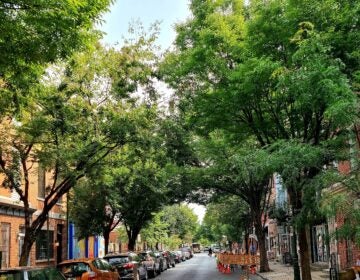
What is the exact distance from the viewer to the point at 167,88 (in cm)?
2084

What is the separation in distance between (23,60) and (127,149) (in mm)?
11713

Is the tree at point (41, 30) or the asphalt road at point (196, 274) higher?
the tree at point (41, 30)

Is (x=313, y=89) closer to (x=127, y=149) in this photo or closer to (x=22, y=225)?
(x=127, y=149)

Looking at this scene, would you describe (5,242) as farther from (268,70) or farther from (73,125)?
(268,70)

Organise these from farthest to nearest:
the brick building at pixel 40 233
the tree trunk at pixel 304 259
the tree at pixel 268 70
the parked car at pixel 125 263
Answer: the brick building at pixel 40 233 < the parked car at pixel 125 263 < the tree trunk at pixel 304 259 < the tree at pixel 268 70

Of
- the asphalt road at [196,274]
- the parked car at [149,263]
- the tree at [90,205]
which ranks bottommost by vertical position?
the asphalt road at [196,274]

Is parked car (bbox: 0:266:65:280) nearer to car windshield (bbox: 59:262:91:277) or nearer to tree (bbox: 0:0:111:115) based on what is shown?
tree (bbox: 0:0:111:115)

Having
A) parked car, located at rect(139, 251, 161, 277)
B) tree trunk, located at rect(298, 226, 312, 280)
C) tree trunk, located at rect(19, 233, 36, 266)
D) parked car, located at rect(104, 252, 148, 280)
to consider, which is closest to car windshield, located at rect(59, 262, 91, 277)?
tree trunk, located at rect(19, 233, 36, 266)

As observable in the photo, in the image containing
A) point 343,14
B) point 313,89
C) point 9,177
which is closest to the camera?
point 313,89

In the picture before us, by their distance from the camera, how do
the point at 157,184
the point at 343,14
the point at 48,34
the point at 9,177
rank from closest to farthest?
the point at 48,34 → the point at 343,14 → the point at 9,177 → the point at 157,184

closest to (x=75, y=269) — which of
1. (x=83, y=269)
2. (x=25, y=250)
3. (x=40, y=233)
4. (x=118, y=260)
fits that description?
(x=83, y=269)

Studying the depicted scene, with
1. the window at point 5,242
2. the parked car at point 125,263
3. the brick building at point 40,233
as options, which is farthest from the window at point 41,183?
the parked car at point 125,263

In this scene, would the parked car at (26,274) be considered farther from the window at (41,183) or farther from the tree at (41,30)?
the window at (41,183)

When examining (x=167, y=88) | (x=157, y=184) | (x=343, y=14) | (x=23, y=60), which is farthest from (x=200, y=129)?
(x=157, y=184)
